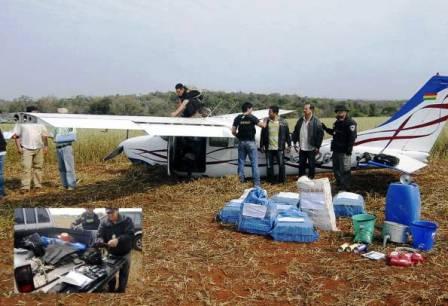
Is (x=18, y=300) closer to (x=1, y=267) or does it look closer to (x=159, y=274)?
(x=1, y=267)

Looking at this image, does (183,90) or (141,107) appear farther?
(141,107)

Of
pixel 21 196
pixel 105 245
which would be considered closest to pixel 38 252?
pixel 105 245

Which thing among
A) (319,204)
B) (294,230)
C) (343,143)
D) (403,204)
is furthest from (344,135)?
(294,230)

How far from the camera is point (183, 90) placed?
33.7ft

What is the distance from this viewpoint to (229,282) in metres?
4.65

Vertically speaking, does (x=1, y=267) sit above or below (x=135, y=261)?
below

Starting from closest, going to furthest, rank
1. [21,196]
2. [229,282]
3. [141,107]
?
1. [229,282]
2. [21,196]
3. [141,107]

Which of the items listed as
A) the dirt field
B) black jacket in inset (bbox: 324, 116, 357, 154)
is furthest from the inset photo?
black jacket in inset (bbox: 324, 116, 357, 154)

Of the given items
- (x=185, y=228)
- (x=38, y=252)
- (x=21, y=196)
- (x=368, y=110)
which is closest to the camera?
(x=38, y=252)

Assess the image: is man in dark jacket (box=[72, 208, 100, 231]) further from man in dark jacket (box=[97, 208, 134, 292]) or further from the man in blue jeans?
the man in blue jeans

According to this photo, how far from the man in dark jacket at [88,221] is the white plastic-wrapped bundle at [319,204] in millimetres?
3880

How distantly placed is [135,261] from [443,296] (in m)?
3.05

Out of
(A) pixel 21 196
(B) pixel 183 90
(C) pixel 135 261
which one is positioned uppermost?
(B) pixel 183 90

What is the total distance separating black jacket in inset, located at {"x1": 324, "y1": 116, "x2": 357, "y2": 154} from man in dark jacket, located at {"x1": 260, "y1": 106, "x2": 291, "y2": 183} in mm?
1219
